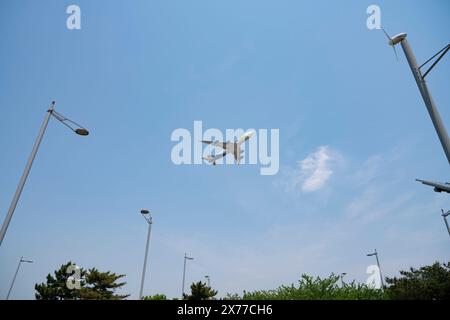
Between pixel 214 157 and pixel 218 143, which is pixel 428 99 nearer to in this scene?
pixel 218 143

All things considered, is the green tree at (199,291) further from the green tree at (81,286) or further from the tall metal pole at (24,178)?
the tall metal pole at (24,178)

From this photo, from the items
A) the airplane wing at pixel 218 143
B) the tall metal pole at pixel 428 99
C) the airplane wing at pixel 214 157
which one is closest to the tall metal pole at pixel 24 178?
the tall metal pole at pixel 428 99

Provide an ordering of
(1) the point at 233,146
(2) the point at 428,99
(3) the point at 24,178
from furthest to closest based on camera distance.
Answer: (1) the point at 233,146, (3) the point at 24,178, (2) the point at 428,99

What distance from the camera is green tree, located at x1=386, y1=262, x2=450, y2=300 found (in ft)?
78.1

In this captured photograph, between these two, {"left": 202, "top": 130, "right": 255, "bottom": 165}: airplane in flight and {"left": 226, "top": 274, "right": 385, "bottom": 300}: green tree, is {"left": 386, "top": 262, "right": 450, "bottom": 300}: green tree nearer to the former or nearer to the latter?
{"left": 226, "top": 274, "right": 385, "bottom": 300}: green tree

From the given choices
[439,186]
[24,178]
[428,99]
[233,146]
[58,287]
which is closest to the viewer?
[428,99]

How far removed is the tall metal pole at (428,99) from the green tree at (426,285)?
76.4 ft

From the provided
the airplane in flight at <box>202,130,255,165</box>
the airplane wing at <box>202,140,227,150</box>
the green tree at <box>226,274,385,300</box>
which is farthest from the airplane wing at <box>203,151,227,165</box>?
the green tree at <box>226,274,385,300</box>

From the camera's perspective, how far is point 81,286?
47344 millimetres

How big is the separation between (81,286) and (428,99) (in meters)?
54.9

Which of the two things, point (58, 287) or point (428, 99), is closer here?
point (428, 99)

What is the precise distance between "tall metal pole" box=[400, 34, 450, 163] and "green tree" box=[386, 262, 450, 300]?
76.4 ft

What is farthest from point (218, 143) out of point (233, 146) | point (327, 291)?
point (327, 291)
